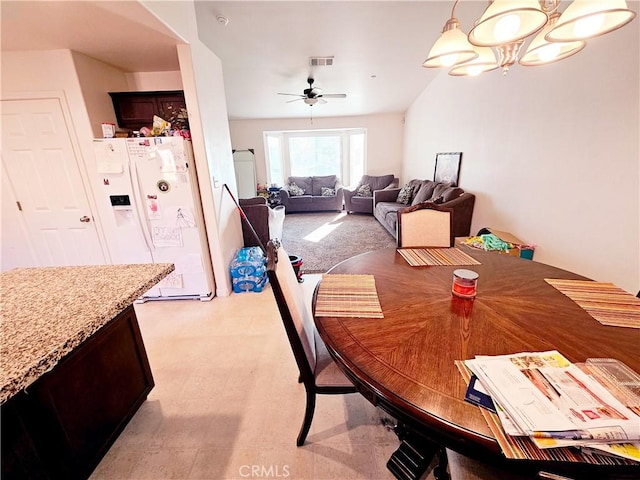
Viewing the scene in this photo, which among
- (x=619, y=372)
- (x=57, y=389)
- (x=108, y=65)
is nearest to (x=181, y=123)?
(x=108, y=65)

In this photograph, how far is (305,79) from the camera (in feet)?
14.5

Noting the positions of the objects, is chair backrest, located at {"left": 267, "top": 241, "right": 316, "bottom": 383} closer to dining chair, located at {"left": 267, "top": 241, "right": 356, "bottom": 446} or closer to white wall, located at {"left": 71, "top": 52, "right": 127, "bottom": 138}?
dining chair, located at {"left": 267, "top": 241, "right": 356, "bottom": 446}

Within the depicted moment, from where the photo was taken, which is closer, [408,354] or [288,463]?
[408,354]

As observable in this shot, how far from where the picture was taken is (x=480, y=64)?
4.74ft

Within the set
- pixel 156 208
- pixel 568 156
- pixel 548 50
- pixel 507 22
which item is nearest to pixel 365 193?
pixel 568 156

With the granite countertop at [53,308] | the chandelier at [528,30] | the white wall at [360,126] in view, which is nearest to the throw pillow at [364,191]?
the white wall at [360,126]

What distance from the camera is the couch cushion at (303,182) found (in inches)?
269

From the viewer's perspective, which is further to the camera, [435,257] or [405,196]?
[405,196]

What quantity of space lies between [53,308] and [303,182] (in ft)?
20.3

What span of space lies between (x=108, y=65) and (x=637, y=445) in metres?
3.97

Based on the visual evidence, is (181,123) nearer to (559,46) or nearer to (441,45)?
(441,45)

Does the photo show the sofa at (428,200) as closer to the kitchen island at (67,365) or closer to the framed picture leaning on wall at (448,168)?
the framed picture leaning on wall at (448,168)

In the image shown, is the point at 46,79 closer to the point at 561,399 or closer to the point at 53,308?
the point at 53,308

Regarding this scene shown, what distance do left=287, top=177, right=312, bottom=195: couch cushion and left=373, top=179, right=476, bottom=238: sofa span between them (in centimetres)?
188
